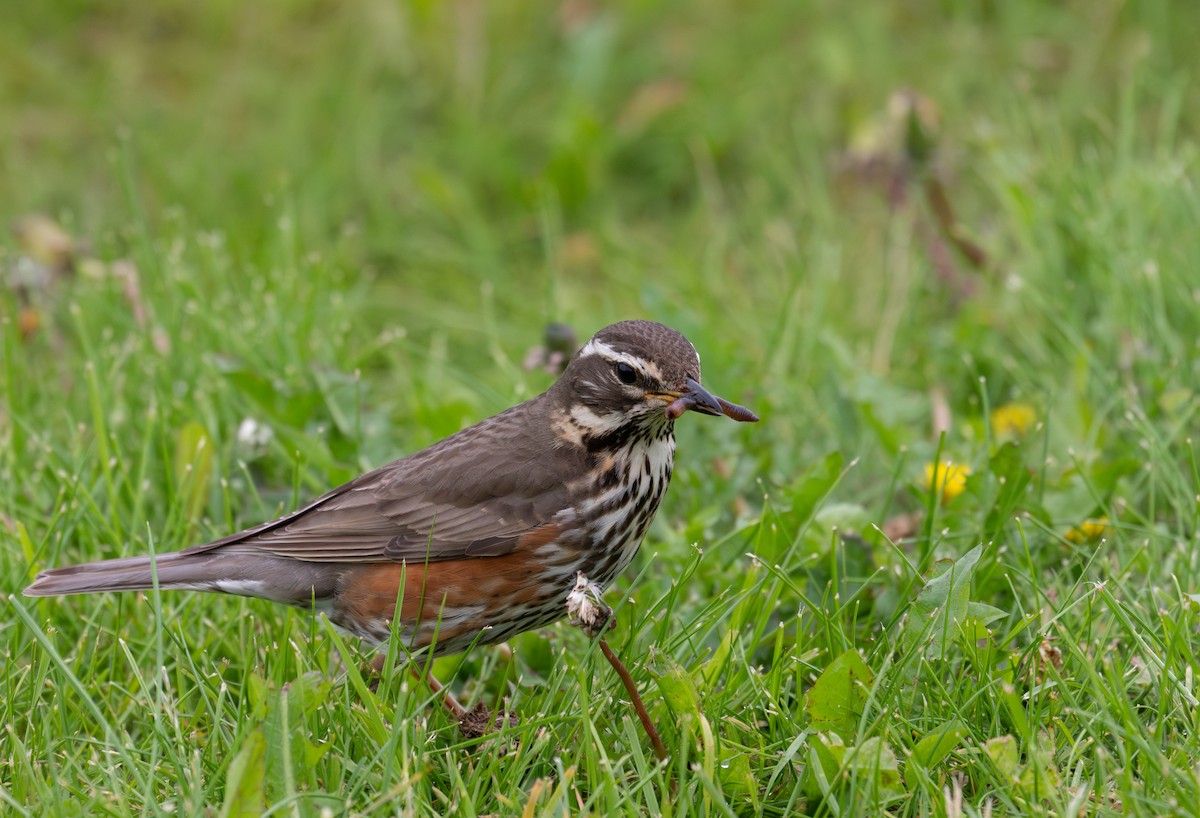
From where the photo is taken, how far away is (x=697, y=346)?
18.8ft

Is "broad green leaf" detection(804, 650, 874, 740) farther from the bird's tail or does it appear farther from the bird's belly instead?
the bird's tail

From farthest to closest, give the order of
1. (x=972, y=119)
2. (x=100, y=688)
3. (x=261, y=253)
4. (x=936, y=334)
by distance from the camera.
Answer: (x=972, y=119) → (x=261, y=253) → (x=936, y=334) → (x=100, y=688)

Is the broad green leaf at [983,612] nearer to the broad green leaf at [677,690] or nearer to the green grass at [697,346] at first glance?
the green grass at [697,346]

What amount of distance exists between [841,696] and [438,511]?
1.47m

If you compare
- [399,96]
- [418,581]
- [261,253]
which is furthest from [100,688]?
[399,96]

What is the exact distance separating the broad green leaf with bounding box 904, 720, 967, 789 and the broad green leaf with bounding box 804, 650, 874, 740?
189mm

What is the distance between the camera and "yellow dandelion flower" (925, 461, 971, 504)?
465 centimetres

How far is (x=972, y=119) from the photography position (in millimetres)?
8320

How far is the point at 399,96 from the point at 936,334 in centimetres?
419

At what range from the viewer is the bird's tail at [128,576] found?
14.2ft

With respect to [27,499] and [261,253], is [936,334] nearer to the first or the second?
[261,253]

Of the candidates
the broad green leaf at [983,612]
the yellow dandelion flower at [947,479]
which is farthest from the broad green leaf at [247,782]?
the yellow dandelion flower at [947,479]

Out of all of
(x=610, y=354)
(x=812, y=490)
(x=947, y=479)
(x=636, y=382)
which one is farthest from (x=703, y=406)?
(x=947, y=479)

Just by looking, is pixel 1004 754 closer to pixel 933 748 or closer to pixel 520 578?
pixel 933 748
